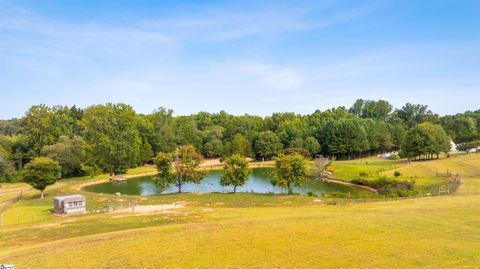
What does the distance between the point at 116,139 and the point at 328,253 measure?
6666 cm

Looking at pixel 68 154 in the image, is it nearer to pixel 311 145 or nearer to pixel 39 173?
pixel 39 173

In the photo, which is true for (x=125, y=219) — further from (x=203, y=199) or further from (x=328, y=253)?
(x=328, y=253)

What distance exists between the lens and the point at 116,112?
81562mm

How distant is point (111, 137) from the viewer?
78.6 m

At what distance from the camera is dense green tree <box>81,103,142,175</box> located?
74.6 m

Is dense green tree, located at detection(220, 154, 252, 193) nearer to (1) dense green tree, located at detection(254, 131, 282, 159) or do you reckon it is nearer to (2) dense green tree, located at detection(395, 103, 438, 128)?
(1) dense green tree, located at detection(254, 131, 282, 159)

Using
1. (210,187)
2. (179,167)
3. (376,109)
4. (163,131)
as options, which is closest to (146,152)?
(163,131)

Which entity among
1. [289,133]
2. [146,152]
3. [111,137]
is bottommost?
[146,152]

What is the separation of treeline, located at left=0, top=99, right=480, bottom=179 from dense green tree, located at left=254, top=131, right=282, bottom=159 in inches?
11.5

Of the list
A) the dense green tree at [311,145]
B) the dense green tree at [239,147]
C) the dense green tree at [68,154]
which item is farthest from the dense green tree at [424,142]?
the dense green tree at [68,154]

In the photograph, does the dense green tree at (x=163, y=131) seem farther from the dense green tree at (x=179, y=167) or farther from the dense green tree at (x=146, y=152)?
the dense green tree at (x=179, y=167)

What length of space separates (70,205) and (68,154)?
39654mm

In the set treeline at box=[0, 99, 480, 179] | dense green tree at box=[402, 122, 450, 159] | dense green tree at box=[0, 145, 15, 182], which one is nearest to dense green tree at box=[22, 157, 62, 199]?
treeline at box=[0, 99, 480, 179]

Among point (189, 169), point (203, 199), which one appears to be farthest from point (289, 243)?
point (189, 169)
